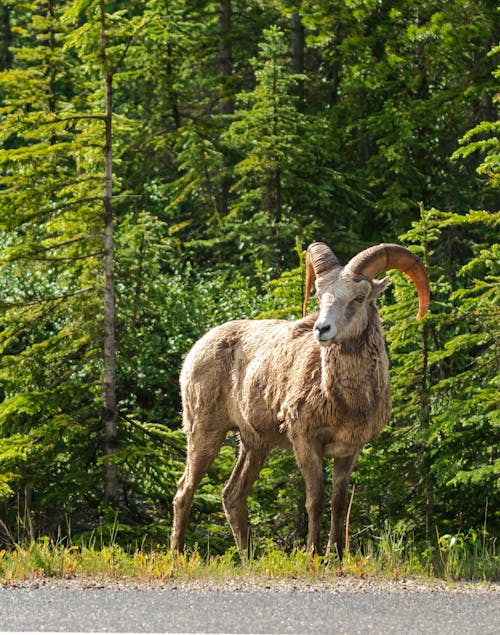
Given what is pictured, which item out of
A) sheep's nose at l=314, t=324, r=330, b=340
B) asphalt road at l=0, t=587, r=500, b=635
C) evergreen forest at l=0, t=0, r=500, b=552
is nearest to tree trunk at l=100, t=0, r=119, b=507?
evergreen forest at l=0, t=0, r=500, b=552

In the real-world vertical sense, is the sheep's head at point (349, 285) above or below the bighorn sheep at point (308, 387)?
above

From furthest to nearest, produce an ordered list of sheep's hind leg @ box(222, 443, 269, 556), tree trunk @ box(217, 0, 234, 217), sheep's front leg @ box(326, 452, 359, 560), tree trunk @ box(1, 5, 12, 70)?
1. tree trunk @ box(1, 5, 12, 70)
2. tree trunk @ box(217, 0, 234, 217)
3. sheep's hind leg @ box(222, 443, 269, 556)
4. sheep's front leg @ box(326, 452, 359, 560)

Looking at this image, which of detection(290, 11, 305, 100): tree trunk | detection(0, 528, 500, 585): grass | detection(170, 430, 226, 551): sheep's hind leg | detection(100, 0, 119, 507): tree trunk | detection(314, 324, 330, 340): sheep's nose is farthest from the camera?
detection(290, 11, 305, 100): tree trunk

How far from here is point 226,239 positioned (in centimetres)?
1930

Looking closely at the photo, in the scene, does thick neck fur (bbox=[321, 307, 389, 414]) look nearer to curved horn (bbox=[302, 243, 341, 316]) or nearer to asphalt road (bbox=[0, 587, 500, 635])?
curved horn (bbox=[302, 243, 341, 316])

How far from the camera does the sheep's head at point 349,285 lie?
28.1 feet

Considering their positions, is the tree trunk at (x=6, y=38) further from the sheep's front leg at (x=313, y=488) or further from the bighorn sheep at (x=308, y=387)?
the sheep's front leg at (x=313, y=488)

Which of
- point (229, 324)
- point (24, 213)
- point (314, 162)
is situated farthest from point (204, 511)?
point (314, 162)

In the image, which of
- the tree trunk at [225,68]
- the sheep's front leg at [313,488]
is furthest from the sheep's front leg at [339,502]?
the tree trunk at [225,68]

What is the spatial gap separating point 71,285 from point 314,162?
23.4ft

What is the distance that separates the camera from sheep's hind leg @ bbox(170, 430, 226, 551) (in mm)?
10500

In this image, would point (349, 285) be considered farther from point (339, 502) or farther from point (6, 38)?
point (6, 38)

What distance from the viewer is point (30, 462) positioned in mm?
11719

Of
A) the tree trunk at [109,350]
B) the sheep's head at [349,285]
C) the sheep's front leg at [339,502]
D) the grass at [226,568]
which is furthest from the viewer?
the tree trunk at [109,350]
